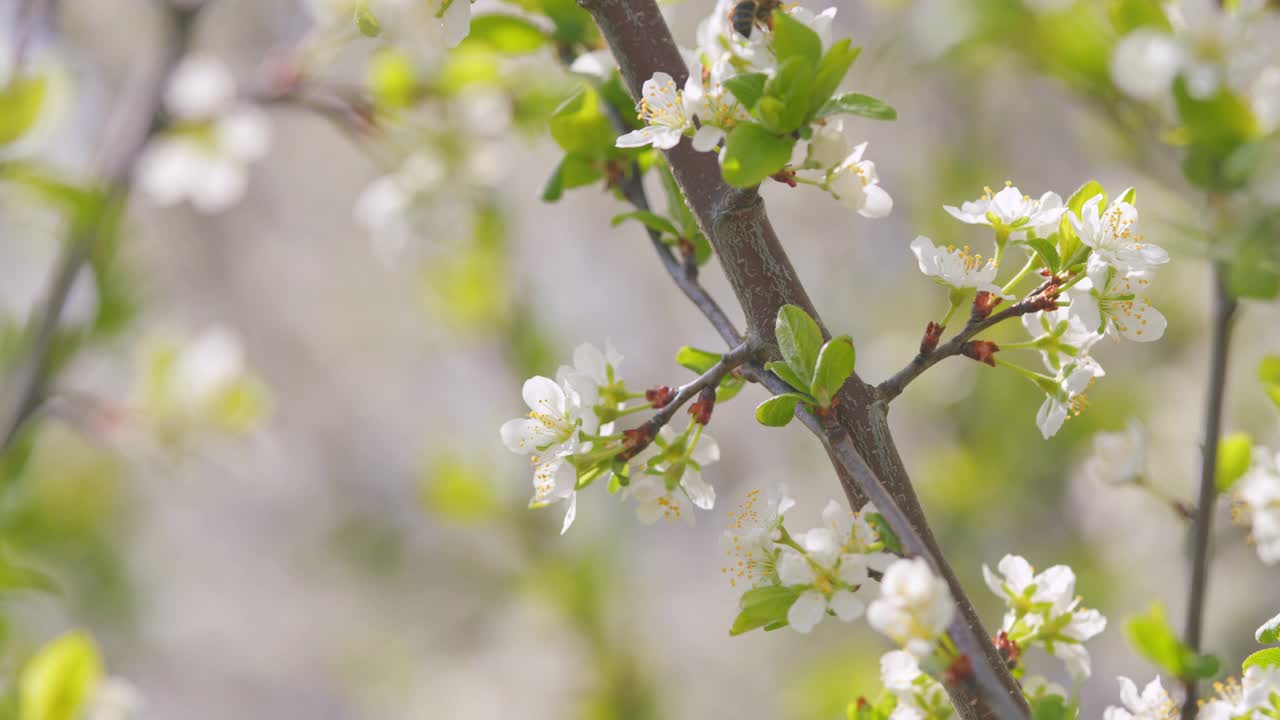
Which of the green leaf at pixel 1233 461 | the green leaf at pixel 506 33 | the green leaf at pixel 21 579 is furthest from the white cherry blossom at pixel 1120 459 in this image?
the green leaf at pixel 21 579

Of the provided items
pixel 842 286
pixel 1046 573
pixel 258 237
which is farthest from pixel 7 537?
pixel 258 237

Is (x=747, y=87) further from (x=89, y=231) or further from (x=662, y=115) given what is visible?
(x=89, y=231)

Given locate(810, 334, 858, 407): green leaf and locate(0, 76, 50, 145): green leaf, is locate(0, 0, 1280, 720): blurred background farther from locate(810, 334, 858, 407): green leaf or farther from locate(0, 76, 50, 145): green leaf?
locate(810, 334, 858, 407): green leaf

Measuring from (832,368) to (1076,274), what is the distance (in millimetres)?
119

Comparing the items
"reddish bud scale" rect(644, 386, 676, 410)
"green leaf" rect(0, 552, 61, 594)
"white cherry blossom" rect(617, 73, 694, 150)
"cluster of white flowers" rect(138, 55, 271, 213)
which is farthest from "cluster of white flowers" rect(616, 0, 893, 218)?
"cluster of white flowers" rect(138, 55, 271, 213)

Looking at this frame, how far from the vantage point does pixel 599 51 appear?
0.53 meters

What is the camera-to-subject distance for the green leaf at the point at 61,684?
2.12ft

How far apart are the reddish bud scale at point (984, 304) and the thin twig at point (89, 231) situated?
660 millimetres

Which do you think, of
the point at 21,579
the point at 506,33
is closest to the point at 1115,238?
the point at 506,33

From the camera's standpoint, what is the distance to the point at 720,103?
377 millimetres

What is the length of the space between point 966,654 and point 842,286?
1623 millimetres

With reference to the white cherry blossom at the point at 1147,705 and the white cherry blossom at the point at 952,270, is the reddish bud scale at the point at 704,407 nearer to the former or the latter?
the white cherry blossom at the point at 952,270

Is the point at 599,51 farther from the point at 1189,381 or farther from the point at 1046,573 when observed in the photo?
the point at 1189,381

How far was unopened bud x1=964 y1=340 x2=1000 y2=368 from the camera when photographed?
1.31 ft
